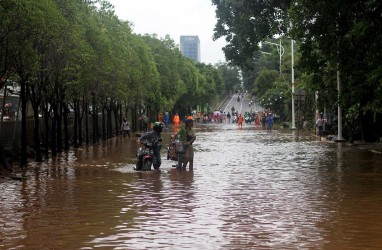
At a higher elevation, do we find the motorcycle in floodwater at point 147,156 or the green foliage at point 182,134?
the green foliage at point 182,134

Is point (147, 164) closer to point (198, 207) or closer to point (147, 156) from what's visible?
point (147, 156)

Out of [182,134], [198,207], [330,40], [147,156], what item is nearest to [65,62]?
[147,156]

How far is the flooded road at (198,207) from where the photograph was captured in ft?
32.7

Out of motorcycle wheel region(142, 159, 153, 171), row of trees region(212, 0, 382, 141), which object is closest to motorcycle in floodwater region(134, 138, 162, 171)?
motorcycle wheel region(142, 159, 153, 171)

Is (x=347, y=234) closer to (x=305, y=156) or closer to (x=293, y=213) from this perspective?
(x=293, y=213)

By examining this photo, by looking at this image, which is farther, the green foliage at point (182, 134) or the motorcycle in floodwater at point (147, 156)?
the motorcycle in floodwater at point (147, 156)

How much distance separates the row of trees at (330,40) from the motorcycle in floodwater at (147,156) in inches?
290

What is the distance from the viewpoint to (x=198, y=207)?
13.4m

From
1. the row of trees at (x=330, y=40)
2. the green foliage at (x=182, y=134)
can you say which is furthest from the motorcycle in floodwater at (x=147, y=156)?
the row of trees at (x=330, y=40)

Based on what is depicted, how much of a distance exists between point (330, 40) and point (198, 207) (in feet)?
49.6

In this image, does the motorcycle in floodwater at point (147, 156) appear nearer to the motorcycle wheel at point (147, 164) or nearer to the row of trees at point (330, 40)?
the motorcycle wheel at point (147, 164)

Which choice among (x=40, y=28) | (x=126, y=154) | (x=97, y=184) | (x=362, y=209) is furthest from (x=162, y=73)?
(x=362, y=209)

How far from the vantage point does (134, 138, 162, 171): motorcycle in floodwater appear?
71.9 ft

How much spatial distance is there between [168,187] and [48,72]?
Answer: 557 inches
